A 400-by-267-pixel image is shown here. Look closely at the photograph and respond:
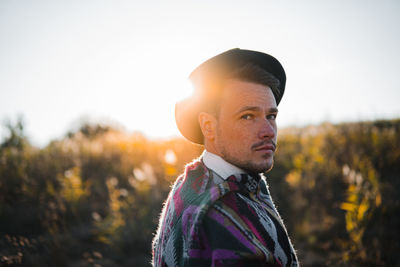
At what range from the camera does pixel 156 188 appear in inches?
212

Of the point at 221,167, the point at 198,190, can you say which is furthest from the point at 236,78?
the point at 198,190

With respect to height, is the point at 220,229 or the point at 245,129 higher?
the point at 245,129

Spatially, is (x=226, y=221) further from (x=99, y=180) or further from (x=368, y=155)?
(x=99, y=180)

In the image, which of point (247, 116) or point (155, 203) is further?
point (155, 203)

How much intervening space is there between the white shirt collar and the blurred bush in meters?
2.17

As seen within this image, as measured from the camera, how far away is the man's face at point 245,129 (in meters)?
1.27

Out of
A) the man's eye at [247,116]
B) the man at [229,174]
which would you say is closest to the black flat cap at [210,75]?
the man at [229,174]

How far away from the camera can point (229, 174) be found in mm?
Answer: 1269

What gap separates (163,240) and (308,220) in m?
4.48

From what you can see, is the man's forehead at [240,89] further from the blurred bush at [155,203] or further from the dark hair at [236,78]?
the blurred bush at [155,203]

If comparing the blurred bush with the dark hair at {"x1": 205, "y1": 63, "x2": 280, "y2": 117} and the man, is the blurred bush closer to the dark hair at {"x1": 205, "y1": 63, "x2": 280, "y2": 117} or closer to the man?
the man

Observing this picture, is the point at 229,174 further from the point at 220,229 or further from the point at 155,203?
the point at 155,203

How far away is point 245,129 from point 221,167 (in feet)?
0.85

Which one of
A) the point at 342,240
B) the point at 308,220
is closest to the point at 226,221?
the point at 342,240
